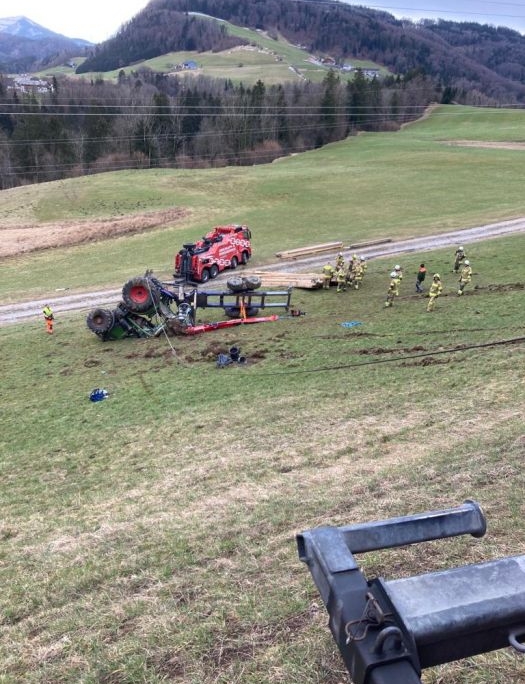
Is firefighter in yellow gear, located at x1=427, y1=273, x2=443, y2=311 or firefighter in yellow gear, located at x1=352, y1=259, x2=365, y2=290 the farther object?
firefighter in yellow gear, located at x1=352, y1=259, x2=365, y2=290

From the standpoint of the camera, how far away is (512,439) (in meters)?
9.57

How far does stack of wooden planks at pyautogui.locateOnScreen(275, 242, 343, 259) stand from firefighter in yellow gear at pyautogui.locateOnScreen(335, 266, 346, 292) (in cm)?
778

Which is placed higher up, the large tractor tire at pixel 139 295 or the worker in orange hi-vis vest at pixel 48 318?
the large tractor tire at pixel 139 295

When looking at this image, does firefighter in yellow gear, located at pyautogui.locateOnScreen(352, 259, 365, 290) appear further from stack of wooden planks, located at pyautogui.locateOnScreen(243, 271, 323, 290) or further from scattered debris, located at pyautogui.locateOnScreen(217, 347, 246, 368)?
scattered debris, located at pyautogui.locateOnScreen(217, 347, 246, 368)

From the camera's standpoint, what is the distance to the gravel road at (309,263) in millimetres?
25438

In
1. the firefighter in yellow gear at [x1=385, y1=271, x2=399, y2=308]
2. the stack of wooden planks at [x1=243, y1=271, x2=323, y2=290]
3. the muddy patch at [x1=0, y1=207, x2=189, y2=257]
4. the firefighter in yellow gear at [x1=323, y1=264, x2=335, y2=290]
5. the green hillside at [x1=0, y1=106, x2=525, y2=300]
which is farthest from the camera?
the muddy patch at [x1=0, y1=207, x2=189, y2=257]

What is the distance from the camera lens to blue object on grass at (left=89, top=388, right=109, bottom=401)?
15.4 metres

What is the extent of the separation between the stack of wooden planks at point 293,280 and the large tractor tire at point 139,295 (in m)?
7.31

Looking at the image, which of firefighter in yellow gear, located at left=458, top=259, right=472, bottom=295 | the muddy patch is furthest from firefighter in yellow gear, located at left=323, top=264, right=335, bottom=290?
the muddy patch

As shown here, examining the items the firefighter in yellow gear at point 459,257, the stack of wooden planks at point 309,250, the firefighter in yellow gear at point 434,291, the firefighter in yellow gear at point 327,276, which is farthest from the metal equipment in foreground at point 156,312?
the stack of wooden planks at point 309,250

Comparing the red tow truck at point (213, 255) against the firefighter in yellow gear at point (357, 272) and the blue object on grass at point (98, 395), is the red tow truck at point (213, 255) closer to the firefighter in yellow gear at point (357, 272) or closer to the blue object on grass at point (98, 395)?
the firefighter in yellow gear at point (357, 272)

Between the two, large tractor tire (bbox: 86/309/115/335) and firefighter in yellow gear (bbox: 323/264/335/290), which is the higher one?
firefighter in yellow gear (bbox: 323/264/335/290)

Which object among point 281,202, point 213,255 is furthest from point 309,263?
point 281,202

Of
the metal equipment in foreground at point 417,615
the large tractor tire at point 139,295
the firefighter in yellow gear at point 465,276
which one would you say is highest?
the metal equipment in foreground at point 417,615
